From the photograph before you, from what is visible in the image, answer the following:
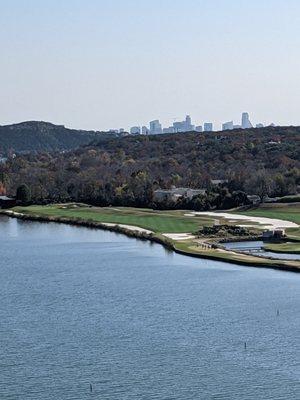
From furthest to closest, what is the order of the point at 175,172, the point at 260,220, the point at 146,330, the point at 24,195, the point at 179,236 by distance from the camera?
the point at 175,172, the point at 24,195, the point at 260,220, the point at 179,236, the point at 146,330

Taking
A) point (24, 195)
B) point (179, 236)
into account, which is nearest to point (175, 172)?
point (24, 195)

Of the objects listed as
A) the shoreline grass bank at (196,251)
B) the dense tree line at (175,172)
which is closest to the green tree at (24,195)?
the dense tree line at (175,172)

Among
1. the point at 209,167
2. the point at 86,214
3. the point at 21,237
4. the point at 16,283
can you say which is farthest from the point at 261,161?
the point at 16,283

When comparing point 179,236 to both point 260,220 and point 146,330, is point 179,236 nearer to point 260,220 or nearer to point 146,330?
point 260,220

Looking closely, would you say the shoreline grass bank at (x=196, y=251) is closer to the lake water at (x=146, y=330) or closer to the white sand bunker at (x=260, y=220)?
the lake water at (x=146, y=330)

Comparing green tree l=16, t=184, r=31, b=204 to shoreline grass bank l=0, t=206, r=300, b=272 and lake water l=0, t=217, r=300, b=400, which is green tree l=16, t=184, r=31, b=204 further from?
lake water l=0, t=217, r=300, b=400

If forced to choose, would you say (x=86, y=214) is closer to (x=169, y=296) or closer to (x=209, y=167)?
(x=209, y=167)
